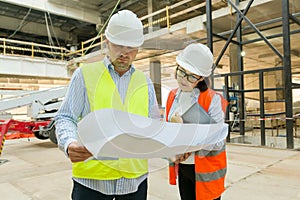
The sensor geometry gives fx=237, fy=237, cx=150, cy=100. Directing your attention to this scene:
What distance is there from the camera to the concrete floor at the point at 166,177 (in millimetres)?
2188

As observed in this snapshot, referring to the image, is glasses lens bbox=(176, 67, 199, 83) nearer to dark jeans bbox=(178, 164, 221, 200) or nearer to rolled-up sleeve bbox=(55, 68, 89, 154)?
rolled-up sleeve bbox=(55, 68, 89, 154)

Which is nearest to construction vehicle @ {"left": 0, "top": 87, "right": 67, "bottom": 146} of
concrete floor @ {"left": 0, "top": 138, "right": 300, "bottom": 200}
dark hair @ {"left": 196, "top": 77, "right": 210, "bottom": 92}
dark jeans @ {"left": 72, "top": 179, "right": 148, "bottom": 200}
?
concrete floor @ {"left": 0, "top": 138, "right": 300, "bottom": 200}

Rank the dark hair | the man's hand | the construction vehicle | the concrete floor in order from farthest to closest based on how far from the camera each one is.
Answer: the construction vehicle < the concrete floor < the dark hair < the man's hand

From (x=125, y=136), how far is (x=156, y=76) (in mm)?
379

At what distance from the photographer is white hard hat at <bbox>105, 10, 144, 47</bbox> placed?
0.56 metres

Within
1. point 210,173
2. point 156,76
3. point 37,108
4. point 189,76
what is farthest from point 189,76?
point 37,108

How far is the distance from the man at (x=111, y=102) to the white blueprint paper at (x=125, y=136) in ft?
0.30

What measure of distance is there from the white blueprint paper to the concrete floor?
1765 mm

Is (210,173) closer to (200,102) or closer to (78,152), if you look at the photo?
(200,102)

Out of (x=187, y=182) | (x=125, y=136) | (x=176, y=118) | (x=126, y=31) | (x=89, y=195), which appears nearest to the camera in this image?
(x=125, y=136)

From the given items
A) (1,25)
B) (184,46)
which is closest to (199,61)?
(184,46)

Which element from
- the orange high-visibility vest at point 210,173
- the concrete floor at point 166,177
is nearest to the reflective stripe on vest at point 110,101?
the orange high-visibility vest at point 210,173

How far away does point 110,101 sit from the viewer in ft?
1.96

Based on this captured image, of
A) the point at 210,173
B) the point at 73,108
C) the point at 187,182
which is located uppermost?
the point at 73,108
